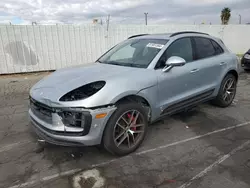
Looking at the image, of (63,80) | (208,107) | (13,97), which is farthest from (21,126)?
(208,107)

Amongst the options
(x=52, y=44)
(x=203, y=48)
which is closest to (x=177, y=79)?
(x=203, y=48)

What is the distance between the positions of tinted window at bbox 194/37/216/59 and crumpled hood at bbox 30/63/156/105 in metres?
1.49

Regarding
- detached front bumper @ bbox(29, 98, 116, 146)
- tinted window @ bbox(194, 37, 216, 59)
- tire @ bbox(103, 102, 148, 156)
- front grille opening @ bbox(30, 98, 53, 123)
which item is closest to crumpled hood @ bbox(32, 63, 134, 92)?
front grille opening @ bbox(30, 98, 53, 123)

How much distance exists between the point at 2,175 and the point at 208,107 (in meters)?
4.24

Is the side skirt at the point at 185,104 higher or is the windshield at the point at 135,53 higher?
the windshield at the point at 135,53

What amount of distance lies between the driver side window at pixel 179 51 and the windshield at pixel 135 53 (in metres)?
0.14

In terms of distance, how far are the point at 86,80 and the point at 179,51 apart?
180cm

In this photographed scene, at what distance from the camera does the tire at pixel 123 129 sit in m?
2.67

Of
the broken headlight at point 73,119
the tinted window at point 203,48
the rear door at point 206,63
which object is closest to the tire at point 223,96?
the rear door at point 206,63

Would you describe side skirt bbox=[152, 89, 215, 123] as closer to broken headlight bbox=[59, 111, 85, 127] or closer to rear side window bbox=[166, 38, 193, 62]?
rear side window bbox=[166, 38, 193, 62]

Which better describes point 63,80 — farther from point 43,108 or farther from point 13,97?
point 13,97

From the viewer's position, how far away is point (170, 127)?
3.87 metres

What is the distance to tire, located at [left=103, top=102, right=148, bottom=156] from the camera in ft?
8.76

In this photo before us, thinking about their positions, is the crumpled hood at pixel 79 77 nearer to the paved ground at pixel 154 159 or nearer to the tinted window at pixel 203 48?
the paved ground at pixel 154 159
